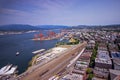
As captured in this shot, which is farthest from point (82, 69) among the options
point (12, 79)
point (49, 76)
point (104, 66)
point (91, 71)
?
point (12, 79)

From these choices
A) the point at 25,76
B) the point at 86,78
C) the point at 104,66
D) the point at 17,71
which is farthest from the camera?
the point at 17,71

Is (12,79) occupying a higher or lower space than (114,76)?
lower

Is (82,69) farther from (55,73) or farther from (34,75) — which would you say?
(34,75)

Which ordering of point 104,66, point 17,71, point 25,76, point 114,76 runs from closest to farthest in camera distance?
point 114,76 → point 25,76 → point 104,66 → point 17,71

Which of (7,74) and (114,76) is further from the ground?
(114,76)

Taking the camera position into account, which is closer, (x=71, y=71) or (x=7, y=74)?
(x=71, y=71)

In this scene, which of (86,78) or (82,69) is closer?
(86,78)

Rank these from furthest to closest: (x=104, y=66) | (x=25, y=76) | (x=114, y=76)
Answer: (x=104, y=66) → (x=25, y=76) → (x=114, y=76)

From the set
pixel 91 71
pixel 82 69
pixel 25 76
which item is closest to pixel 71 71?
pixel 82 69

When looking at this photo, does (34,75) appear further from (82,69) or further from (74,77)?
(82,69)
